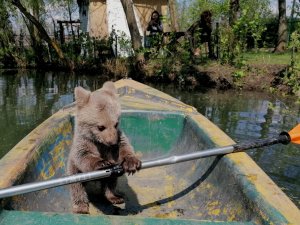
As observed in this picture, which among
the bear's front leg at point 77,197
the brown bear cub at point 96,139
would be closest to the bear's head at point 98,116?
the brown bear cub at point 96,139

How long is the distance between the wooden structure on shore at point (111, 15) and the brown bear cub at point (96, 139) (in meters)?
18.0

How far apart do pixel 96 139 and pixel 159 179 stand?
193 centimetres

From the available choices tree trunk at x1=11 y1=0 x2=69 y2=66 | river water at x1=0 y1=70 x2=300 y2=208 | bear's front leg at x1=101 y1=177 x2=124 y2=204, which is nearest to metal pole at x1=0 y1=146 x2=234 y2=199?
bear's front leg at x1=101 y1=177 x2=124 y2=204

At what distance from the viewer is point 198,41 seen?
16047mm

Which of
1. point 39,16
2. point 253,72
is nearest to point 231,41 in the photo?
point 253,72

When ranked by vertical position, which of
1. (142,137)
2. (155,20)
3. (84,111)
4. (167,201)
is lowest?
(167,201)

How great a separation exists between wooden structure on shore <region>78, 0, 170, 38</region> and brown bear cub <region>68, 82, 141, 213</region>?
18.0 m

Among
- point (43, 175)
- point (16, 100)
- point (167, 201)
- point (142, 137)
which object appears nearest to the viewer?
point (43, 175)

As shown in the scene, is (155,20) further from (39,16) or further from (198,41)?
(39,16)

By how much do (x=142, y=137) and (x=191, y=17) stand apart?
29895mm

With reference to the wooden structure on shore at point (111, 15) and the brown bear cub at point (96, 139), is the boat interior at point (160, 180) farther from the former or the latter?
the wooden structure on shore at point (111, 15)

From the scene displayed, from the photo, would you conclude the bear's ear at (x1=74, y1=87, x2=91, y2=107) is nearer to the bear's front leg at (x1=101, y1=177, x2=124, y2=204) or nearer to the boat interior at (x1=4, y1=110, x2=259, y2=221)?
the boat interior at (x1=4, y1=110, x2=259, y2=221)

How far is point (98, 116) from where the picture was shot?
2959 millimetres

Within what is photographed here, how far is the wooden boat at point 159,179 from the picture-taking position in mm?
2381
